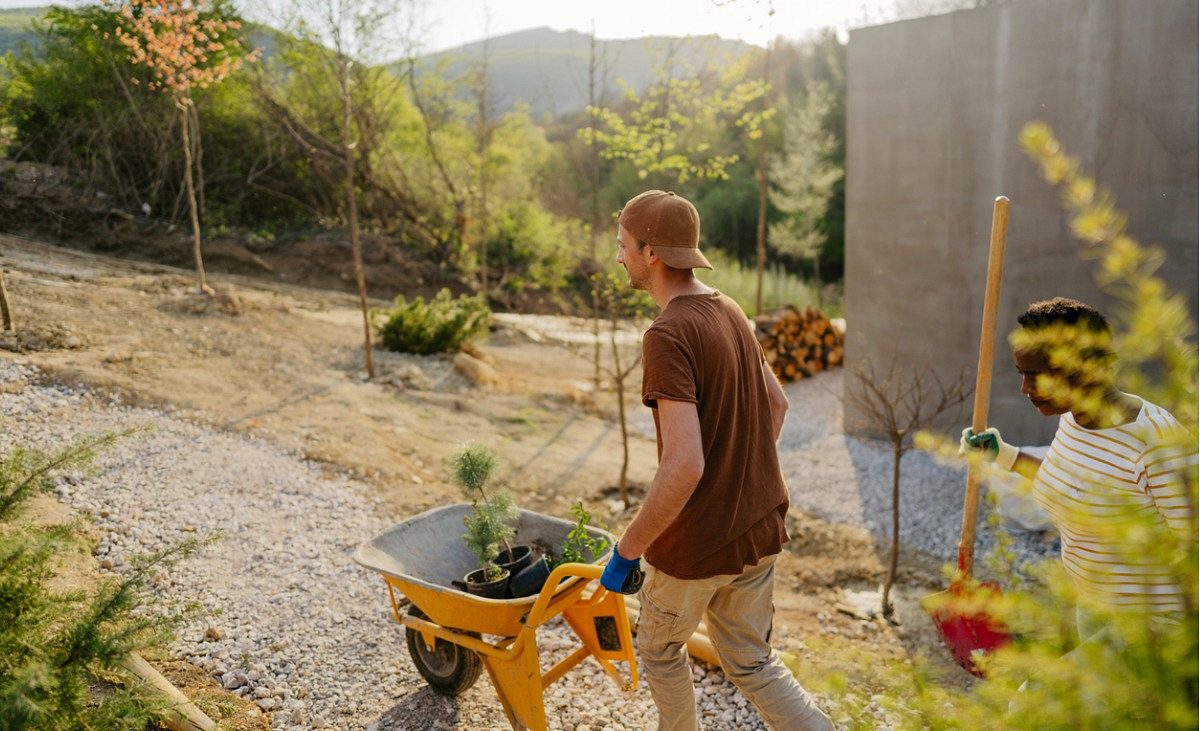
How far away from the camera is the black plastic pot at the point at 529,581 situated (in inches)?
110

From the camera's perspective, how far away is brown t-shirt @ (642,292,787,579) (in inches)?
83.7

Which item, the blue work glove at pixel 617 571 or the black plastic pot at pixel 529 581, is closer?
the blue work glove at pixel 617 571

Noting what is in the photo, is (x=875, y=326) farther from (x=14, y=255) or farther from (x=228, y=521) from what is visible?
(x=14, y=255)

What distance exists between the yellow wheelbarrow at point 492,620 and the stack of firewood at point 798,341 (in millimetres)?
5850

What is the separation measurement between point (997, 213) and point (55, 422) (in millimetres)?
4917

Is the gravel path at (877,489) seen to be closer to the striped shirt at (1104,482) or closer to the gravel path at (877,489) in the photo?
the gravel path at (877,489)

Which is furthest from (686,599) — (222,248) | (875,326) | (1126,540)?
(222,248)

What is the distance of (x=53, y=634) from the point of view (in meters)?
2.47

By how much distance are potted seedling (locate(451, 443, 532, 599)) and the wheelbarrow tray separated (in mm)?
139

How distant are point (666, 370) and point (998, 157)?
442 cm

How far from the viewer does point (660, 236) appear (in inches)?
89.2

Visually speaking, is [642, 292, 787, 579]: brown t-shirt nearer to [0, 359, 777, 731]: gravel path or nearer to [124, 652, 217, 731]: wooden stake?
[0, 359, 777, 731]: gravel path

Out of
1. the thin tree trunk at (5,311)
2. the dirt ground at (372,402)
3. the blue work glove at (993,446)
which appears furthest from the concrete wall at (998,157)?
the thin tree trunk at (5,311)

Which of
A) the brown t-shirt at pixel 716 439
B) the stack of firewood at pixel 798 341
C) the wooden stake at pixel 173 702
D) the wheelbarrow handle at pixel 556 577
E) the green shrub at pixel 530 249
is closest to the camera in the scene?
the brown t-shirt at pixel 716 439
